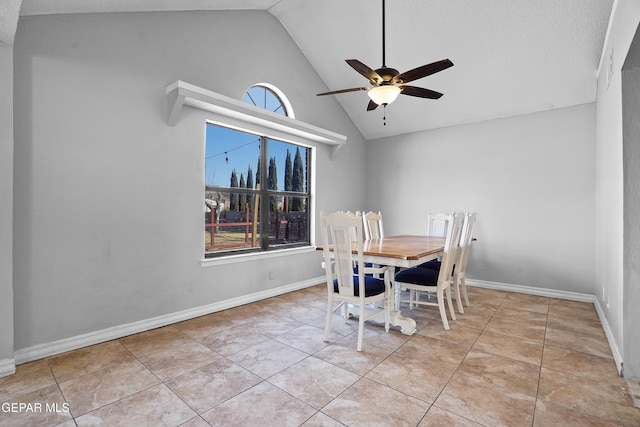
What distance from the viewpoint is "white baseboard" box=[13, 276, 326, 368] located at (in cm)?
240

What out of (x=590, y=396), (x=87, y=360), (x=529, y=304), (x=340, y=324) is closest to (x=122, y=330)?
(x=87, y=360)

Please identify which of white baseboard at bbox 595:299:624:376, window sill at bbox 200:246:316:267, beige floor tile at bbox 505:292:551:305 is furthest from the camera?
beige floor tile at bbox 505:292:551:305

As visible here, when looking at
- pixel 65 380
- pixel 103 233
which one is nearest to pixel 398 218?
pixel 103 233

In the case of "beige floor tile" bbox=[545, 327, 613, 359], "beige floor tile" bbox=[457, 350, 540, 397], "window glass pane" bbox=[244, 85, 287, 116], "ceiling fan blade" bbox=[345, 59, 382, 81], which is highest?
"window glass pane" bbox=[244, 85, 287, 116]

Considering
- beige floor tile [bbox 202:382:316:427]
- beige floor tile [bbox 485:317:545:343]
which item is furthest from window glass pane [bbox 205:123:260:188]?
beige floor tile [bbox 485:317:545:343]

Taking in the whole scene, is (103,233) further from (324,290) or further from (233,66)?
(324,290)

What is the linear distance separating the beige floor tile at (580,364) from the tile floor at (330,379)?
12mm

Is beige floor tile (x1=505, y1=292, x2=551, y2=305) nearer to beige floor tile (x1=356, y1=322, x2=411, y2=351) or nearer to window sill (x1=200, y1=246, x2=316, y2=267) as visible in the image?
beige floor tile (x1=356, y1=322, x2=411, y2=351)

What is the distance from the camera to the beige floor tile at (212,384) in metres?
1.89

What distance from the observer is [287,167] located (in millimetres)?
4750

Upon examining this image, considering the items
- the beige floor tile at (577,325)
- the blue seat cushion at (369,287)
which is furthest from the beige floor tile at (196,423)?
the beige floor tile at (577,325)

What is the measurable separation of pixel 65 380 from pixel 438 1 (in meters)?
4.83

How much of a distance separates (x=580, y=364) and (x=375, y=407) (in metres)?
1.70

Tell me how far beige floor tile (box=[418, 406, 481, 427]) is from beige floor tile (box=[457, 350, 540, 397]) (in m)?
0.47
